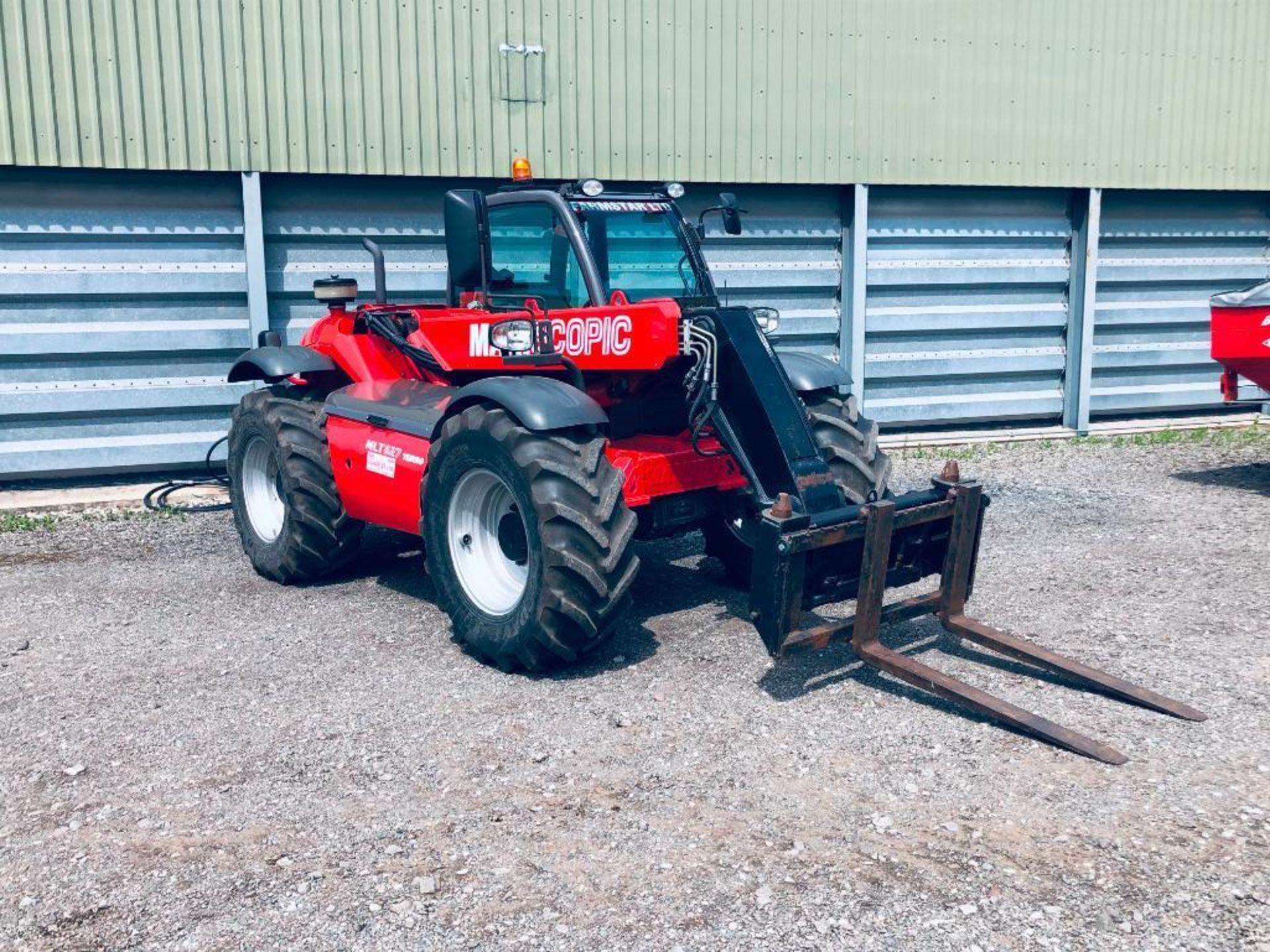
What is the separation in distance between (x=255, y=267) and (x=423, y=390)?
384 centimetres

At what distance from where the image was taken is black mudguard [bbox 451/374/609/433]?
5406 millimetres

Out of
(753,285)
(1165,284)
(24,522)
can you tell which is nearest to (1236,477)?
(1165,284)

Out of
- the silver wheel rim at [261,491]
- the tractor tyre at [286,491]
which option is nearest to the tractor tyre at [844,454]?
the tractor tyre at [286,491]

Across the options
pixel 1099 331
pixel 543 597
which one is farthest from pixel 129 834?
pixel 1099 331

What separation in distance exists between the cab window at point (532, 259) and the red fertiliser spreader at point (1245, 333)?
6104mm

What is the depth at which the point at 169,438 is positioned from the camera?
10109 millimetres

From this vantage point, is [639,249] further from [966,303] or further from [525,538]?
Answer: [966,303]

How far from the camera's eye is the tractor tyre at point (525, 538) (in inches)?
206

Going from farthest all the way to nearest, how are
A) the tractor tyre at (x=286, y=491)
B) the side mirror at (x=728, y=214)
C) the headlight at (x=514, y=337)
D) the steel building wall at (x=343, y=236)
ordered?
the steel building wall at (x=343, y=236)
the tractor tyre at (x=286, y=491)
the side mirror at (x=728, y=214)
the headlight at (x=514, y=337)

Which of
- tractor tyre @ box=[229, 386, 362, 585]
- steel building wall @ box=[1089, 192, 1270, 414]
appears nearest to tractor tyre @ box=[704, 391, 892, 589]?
tractor tyre @ box=[229, 386, 362, 585]

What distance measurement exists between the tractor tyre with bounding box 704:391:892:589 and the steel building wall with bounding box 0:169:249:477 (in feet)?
17.7

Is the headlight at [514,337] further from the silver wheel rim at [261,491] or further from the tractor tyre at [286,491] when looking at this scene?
the silver wheel rim at [261,491]

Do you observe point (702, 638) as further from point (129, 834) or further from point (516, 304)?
point (129, 834)

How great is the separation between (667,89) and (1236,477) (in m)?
6.00
